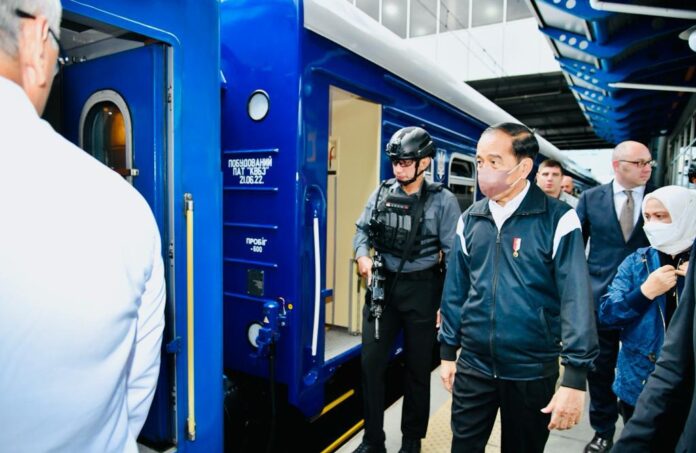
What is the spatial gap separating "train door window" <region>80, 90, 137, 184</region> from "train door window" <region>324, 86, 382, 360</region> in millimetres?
1859

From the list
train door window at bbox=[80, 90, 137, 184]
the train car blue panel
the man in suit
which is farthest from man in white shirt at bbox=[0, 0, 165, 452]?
the man in suit

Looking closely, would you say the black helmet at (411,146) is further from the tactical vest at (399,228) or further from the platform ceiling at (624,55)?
the platform ceiling at (624,55)

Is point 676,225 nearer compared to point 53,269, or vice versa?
point 53,269

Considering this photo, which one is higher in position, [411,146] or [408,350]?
[411,146]

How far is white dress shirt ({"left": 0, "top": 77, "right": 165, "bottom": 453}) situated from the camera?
2.17ft

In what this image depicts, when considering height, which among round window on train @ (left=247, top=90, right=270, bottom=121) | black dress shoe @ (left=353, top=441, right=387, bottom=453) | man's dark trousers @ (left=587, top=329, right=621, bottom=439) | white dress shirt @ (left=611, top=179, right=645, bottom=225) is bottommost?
black dress shoe @ (left=353, top=441, right=387, bottom=453)

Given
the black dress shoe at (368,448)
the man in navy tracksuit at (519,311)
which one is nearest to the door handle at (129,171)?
the man in navy tracksuit at (519,311)

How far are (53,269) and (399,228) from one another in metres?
2.29

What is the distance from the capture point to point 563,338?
1.84 m

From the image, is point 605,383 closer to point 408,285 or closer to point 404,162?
point 408,285

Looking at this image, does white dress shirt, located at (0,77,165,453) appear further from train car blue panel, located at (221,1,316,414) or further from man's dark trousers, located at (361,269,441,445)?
man's dark trousers, located at (361,269,441,445)

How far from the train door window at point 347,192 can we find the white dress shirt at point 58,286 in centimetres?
282

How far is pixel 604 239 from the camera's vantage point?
305cm

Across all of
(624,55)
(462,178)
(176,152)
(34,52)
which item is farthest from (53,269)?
(624,55)
